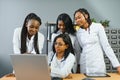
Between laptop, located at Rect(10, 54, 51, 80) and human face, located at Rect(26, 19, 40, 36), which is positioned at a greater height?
human face, located at Rect(26, 19, 40, 36)

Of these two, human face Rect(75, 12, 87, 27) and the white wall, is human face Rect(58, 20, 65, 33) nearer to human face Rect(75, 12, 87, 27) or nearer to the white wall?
human face Rect(75, 12, 87, 27)

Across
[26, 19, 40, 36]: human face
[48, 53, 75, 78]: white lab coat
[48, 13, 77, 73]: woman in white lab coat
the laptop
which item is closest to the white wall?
[48, 13, 77, 73]: woman in white lab coat

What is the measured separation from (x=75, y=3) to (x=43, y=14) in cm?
66

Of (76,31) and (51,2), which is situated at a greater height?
(51,2)

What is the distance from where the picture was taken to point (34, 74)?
159 cm

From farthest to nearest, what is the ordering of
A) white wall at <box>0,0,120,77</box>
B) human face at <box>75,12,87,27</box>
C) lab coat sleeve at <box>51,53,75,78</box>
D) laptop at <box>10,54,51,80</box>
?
white wall at <box>0,0,120,77</box> < human face at <box>75,12,87,27</box> < lab coat sleeve at <box>51,53,75,78</box> < laptop at <box>10,54,51,80</box>

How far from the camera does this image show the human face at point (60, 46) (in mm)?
2088

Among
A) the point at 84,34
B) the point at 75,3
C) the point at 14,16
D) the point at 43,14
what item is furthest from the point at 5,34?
the point at 84,34

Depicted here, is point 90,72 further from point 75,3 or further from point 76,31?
point 75,3

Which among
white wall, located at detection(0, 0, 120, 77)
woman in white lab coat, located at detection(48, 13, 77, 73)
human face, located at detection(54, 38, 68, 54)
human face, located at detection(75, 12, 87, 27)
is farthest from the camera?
white wall, located at detection(0, 0, 120, 77)

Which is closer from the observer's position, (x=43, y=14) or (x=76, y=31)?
(x=76, y=31)

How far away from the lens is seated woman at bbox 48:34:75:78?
6.52ft

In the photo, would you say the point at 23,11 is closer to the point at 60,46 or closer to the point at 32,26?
the point at 32,26

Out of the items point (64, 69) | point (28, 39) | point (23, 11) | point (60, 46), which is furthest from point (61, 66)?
point (23, 11)
